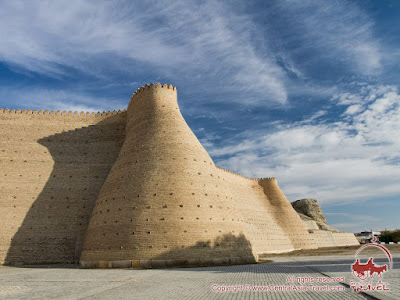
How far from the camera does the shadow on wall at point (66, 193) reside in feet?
57.7

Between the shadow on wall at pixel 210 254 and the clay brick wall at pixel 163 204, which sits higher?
the clay brick wall at pixel 163 204

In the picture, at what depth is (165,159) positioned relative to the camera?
656 inches

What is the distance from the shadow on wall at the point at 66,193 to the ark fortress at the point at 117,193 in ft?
0.18

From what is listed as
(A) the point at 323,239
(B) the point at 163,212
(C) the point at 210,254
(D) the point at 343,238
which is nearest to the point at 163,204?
(B) the point at 163,212

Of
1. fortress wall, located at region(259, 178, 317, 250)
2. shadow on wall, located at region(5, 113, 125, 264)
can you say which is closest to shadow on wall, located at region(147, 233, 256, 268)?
shadow on wall, located at region(5, 113, 125, 264)

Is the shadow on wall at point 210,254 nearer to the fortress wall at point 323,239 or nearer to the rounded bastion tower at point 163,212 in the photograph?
the rounded bastion tower at point 163,212

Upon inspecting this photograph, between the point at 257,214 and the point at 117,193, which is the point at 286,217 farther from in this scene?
the point at 117,193

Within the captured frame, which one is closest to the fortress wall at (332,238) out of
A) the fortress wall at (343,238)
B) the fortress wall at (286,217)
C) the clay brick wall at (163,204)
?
the fortress wall at (343,238)

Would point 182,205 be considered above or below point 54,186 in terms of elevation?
below

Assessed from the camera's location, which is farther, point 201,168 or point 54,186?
point 54,186

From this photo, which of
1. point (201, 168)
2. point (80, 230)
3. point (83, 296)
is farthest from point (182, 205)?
point (83, 296)

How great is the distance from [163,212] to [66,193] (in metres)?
8.12

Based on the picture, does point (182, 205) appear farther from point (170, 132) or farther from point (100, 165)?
point (100, 165)

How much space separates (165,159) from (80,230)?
6850 mm
